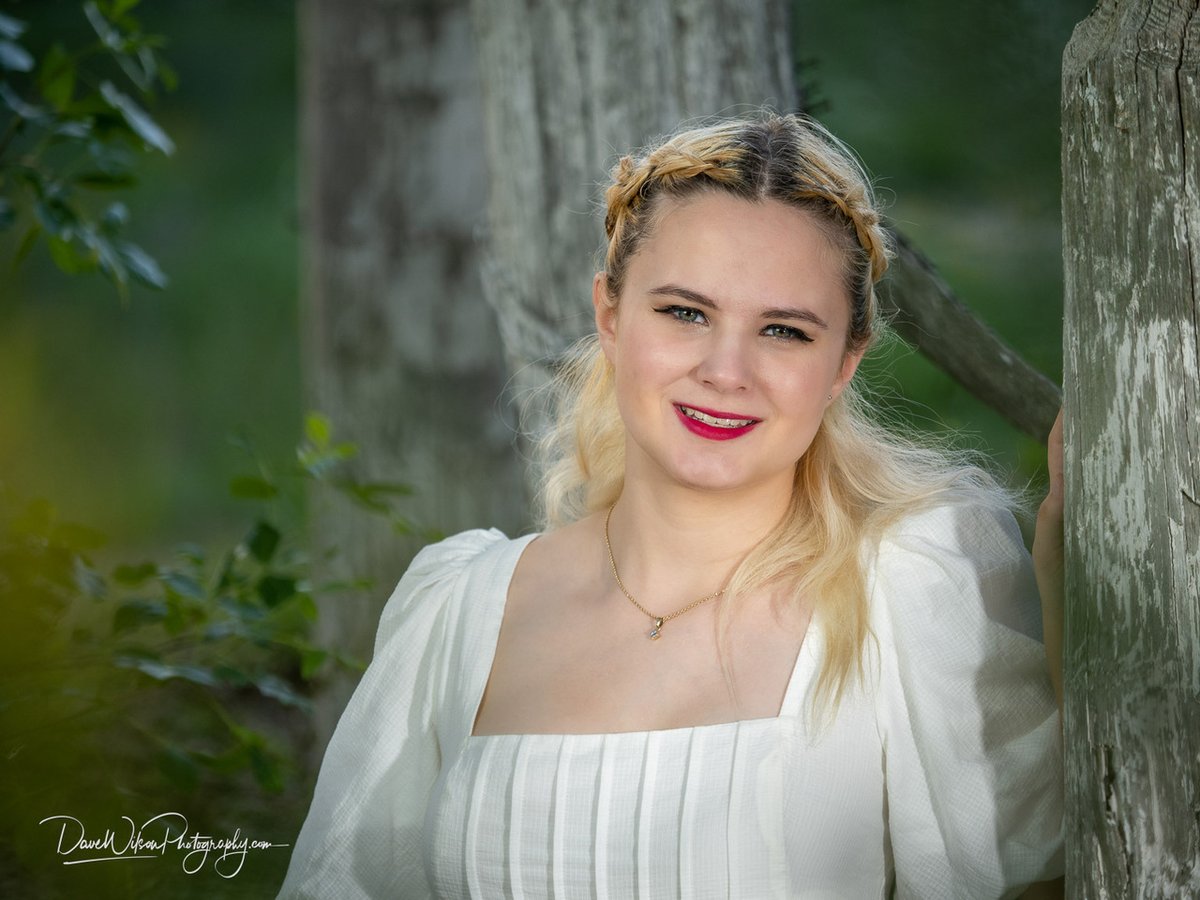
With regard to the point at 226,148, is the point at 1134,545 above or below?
below

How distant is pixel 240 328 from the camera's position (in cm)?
586

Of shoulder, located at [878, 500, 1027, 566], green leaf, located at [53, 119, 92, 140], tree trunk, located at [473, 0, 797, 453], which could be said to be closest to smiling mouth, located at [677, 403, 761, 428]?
shoulder, located at [878, 500, 1027, 566]

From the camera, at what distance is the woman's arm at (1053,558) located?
1264 millimetres

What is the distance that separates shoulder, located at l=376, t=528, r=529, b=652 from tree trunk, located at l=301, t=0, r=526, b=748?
157 centimetres

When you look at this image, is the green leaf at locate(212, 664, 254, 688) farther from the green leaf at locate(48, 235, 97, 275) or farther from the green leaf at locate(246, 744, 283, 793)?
the green leaf at locate(48, 235, 97, 275)

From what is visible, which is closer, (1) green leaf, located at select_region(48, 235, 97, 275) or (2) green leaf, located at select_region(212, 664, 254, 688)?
(1) green leaf, located at select_region(48, 235, 97, 275)

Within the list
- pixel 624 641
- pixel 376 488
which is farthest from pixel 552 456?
pixel 624 641

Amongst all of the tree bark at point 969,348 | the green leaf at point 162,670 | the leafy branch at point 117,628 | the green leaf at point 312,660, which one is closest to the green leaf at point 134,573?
the leafy branch at point 117,628

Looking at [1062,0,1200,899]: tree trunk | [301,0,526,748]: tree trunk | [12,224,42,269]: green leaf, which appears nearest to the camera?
[1062,0,1200,899]: tree trunk

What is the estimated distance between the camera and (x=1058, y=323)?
292 centimetres

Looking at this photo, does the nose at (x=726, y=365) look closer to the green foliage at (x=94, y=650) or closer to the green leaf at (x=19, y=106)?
the green foliage at (x=94, y=650)

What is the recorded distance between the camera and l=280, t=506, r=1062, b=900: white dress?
1358mm

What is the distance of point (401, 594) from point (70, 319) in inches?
174

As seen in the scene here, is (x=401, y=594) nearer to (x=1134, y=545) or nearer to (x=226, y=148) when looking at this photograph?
(x=1134, y=545)
